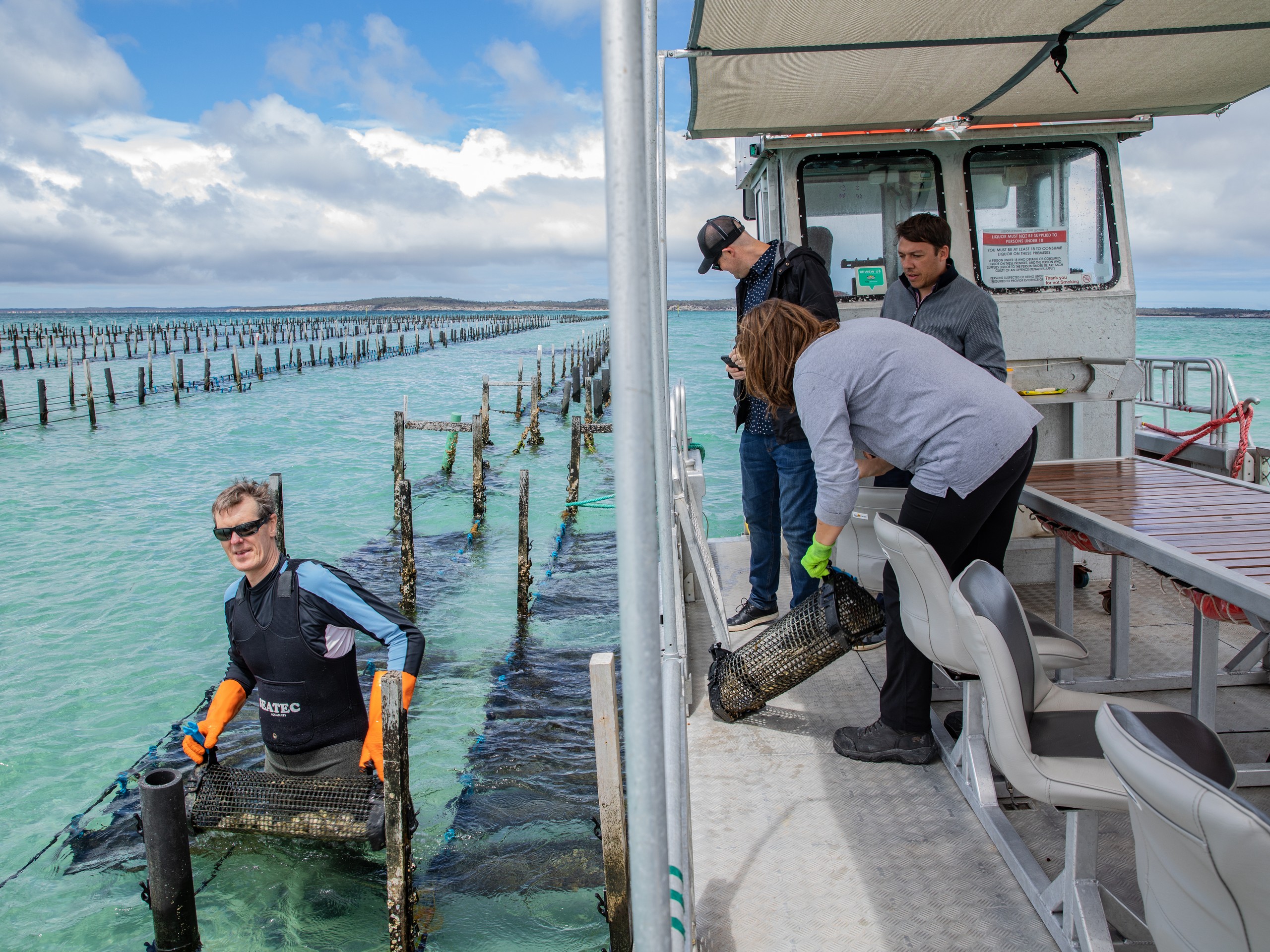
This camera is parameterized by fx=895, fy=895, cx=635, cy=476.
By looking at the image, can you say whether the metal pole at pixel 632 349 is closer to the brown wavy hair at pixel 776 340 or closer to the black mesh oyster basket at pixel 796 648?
the brown wavy hair at pixel 776 340

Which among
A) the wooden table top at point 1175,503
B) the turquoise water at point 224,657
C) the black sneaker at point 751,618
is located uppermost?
the wooden table top at point 1175,503

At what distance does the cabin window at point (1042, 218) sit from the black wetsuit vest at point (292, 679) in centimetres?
435

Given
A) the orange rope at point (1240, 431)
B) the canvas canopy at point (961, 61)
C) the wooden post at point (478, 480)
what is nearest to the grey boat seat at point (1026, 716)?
the canvas canopy at point (961, 61)

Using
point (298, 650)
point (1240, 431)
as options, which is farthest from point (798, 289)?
point (1240, 431)

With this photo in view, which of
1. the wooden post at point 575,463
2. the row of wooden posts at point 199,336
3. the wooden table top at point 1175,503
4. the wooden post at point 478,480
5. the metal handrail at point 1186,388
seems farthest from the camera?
the row of wooden posts at point 199,336

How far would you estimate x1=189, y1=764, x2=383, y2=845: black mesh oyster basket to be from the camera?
4.12m

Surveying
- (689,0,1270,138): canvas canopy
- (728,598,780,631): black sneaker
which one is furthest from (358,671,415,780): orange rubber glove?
(689,0,1270,138): canvas canopy

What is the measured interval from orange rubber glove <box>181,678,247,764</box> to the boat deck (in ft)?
6.97

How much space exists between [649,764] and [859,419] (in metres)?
2.10

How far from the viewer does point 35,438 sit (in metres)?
25.2

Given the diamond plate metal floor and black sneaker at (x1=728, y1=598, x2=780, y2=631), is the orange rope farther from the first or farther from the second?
the diamond plate metal floor

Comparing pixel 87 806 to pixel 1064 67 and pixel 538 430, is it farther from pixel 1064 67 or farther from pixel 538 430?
pixel 538 430

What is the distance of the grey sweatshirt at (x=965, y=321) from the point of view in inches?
156

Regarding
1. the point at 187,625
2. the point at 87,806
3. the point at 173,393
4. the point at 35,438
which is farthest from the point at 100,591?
the point at 173,393
